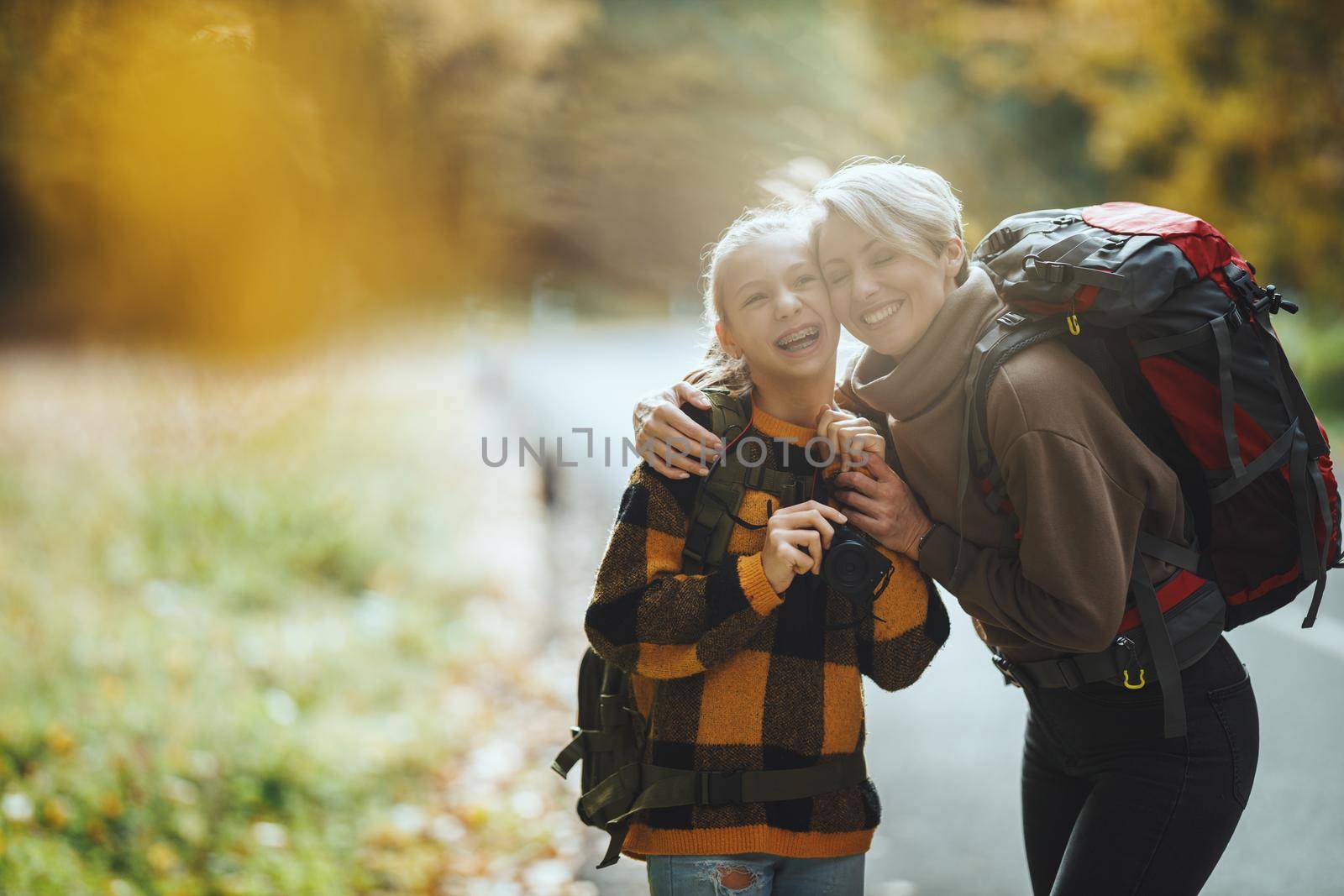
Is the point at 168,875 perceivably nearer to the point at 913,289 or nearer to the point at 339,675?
the point at 339,675

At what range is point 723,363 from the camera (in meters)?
1.95

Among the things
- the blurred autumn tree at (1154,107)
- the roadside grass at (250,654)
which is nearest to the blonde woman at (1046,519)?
Result: the roadside grass at (250,654)

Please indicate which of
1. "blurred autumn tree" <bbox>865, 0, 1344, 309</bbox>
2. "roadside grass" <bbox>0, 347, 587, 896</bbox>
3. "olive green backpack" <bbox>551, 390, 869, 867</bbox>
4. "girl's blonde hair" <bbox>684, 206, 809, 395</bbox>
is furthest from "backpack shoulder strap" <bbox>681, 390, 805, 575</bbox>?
"blurred autumn tree" <bbox>865, 0, 1344, 309</bbox>

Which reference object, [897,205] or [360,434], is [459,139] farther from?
[360,434]

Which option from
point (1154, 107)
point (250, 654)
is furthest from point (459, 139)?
point (1154, 107)

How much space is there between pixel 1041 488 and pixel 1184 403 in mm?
302

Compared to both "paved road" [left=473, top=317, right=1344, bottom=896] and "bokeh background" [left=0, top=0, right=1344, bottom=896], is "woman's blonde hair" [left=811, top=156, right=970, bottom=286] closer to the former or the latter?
"bokeh background" [left=0, top=0, right=1344, bottom=896]

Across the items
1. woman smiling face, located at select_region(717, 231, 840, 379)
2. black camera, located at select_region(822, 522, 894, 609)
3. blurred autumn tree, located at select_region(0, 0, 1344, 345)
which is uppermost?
blurred autumn tree, located at select_region(0, 0, 1344, 345)

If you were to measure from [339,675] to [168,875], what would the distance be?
155cm

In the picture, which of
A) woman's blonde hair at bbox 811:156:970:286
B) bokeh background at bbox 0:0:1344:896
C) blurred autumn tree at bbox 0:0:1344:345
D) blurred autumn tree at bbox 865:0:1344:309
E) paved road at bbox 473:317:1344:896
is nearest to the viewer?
woman's blonde hair at bbox 811:156:970:286

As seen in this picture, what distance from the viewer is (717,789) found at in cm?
165

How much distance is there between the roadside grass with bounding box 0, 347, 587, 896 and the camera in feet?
10.4

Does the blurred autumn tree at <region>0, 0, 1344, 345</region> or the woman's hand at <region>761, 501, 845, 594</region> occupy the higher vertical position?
the blurred autumn tree at <region>0, 0, 1344, 345</region>

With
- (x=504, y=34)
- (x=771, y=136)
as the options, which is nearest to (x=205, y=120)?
(x=504, y=34)
